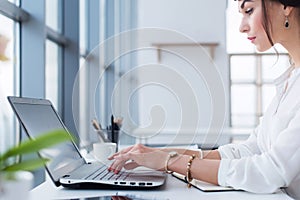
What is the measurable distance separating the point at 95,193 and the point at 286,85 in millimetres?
624

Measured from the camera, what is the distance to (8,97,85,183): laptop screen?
39.1 inches

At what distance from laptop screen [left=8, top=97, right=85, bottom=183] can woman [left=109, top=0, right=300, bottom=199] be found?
129 mm

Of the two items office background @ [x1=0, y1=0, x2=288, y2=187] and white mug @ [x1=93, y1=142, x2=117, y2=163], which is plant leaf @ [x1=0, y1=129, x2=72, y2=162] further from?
white mug @ [x1=93, y1=142, x2=117, y2=163]

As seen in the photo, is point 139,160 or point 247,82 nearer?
point 139,160

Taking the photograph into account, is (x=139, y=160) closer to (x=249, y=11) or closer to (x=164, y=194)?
(x=164, y=194)

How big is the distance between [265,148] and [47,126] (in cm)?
63

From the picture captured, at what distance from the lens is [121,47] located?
2486mm

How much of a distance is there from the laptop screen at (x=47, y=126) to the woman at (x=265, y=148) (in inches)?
5.1

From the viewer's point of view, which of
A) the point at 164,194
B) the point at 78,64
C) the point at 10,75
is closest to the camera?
the point at 164,194

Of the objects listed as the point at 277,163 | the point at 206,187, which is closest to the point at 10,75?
the point at 206,187

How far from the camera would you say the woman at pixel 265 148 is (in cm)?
101

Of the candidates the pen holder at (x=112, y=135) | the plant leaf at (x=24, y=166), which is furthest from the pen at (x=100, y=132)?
the plant leaf at (x=24, y=166)

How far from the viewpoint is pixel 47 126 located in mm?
1146

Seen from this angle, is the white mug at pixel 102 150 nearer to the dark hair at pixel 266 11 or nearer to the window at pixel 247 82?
the dark hair at pixel 266 11
